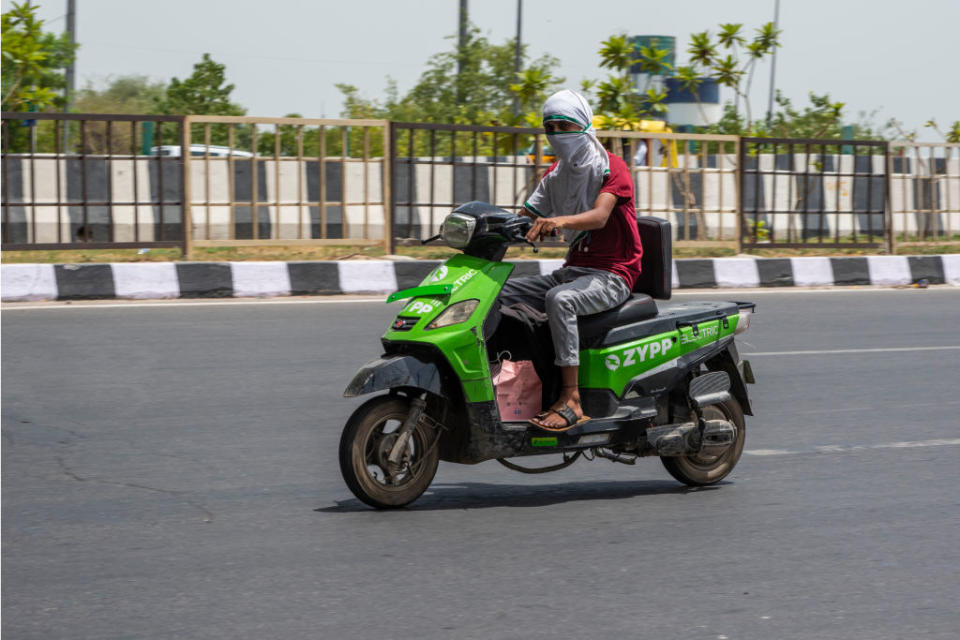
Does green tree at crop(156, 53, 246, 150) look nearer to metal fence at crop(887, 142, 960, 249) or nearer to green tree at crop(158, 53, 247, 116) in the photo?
green tree at crop(158, 53, 247, 116)

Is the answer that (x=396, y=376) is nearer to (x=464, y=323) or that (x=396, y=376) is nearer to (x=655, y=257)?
(x=464, y=323)

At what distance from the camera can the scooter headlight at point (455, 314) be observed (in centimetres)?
532

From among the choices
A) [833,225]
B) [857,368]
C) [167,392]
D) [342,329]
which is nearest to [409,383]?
[167,392]

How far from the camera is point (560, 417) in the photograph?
220 inches

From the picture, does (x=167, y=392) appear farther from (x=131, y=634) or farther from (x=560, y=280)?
(x=131, y=634)

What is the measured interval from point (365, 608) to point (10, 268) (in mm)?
9081

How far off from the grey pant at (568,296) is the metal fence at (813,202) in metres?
11.1

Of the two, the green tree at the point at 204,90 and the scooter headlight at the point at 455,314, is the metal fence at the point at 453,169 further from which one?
the green tree at the point at 204,90

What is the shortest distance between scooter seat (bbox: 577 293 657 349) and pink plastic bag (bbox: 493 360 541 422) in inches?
10.1

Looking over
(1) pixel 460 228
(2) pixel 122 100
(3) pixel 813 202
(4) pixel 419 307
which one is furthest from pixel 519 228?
(2) pixel 122 100

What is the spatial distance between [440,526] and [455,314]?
0.80m

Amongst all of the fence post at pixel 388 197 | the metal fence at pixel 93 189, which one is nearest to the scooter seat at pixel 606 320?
the metal fence at pixel 93 189

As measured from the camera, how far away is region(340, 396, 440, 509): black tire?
Result: 528cm

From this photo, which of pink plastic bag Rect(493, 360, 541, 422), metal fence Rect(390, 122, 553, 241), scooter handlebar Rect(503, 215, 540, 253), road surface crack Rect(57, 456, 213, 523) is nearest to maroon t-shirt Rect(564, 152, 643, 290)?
scooter handlebar Rect(503, 215, 540, 253)
